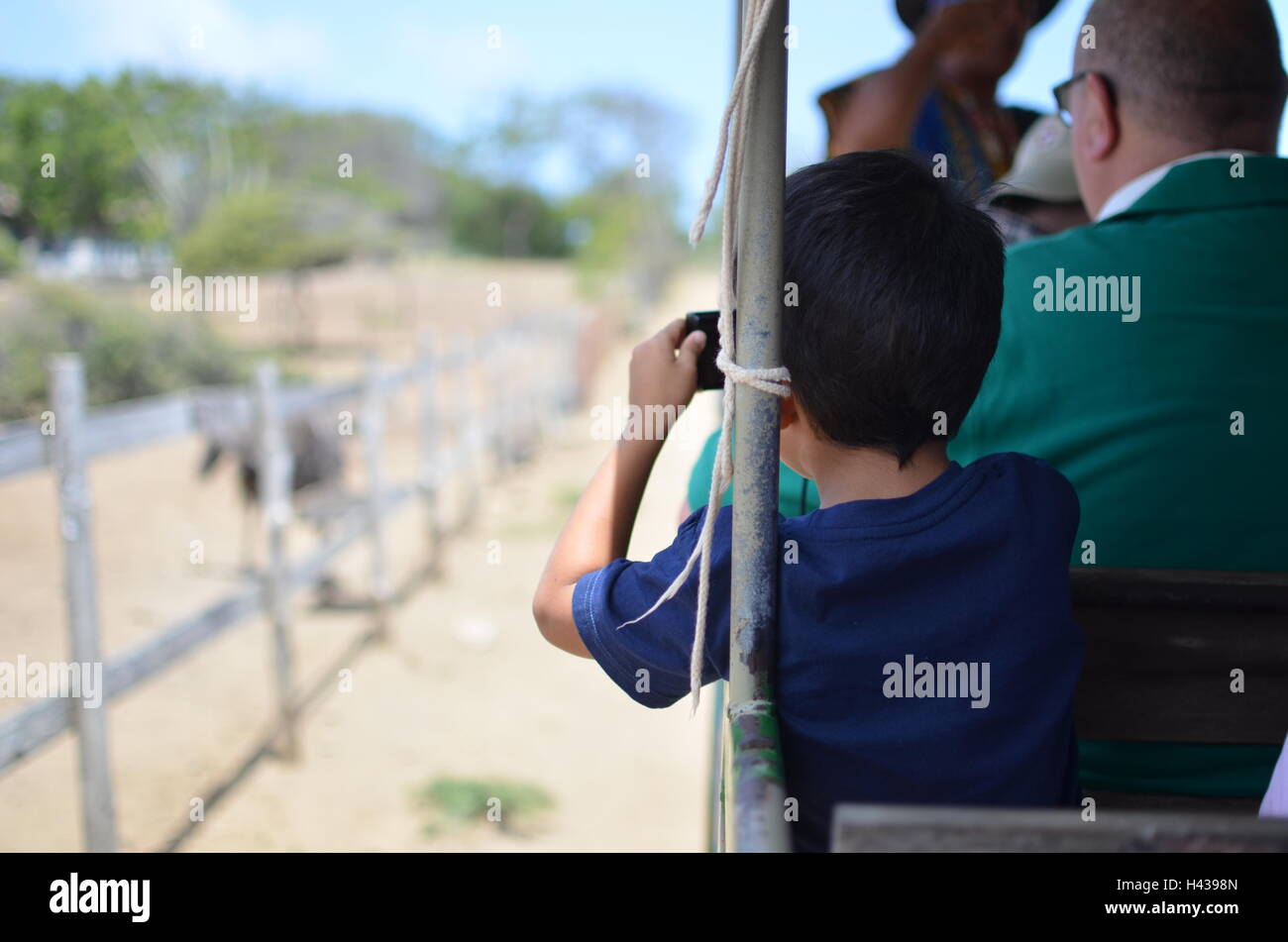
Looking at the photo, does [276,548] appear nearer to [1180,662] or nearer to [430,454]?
[430,454]

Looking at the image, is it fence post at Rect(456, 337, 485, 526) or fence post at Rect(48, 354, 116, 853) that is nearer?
fence post at Rect(48, 354, 116, 853)

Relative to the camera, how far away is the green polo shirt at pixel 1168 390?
1457mm

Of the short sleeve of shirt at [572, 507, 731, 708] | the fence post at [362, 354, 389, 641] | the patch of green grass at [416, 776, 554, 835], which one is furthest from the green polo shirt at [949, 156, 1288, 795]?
the fence post at [362, 354, 389, 641]

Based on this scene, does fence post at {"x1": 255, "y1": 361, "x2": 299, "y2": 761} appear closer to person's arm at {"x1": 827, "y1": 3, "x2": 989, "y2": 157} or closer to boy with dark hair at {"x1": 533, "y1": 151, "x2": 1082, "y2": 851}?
person's arm at {"x1": 827, "y1": 3, "x2": 989, "y2": 157}

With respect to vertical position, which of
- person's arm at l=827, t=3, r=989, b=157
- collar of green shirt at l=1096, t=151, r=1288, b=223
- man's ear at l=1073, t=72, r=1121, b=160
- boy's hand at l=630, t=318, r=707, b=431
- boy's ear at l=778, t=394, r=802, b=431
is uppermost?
person's arm at l=827, t=3, r=989, b=157

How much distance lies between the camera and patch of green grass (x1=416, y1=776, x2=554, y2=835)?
14.8 feet

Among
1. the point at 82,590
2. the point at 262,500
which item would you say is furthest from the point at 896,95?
the point at 262,500

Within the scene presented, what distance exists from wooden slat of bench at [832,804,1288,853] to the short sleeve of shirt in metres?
0.44

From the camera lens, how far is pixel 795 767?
111 cm

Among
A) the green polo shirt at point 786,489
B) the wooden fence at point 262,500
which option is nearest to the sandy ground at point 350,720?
the wooden fence at point 262,500
